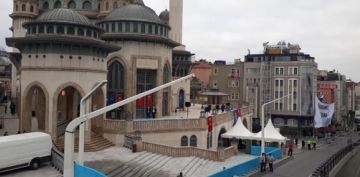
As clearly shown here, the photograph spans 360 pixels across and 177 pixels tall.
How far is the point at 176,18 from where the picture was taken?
191 ft

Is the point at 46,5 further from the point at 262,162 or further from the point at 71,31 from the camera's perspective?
the point at 262,162

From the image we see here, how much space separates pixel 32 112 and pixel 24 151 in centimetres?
1091

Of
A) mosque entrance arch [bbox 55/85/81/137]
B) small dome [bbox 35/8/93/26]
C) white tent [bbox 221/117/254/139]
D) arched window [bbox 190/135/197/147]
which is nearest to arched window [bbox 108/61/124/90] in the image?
mosque entrance arch [bbox 55/85/81/137]

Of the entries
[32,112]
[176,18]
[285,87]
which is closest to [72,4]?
[176,18]

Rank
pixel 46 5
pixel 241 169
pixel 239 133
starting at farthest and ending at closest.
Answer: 1. pixel 46 5
2. pixel 239 133
3. pixel 241 169

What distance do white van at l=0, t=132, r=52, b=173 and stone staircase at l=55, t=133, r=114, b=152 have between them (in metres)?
6.07

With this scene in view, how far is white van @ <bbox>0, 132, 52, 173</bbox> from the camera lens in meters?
21.6

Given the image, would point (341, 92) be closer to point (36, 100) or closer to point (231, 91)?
point (231, 91)

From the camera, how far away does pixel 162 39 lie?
145ft

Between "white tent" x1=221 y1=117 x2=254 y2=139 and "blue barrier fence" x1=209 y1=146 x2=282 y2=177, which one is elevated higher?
"white tent" x1=221 y1=117 x2=254 y2=139

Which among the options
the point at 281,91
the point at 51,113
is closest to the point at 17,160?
the point at 51,113

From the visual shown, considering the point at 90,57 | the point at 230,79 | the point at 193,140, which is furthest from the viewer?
the point at 230,79

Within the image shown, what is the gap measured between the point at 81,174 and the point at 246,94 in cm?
7547

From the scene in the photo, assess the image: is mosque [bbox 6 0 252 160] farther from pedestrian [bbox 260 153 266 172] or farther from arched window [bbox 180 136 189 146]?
pedestrian [bbox 260 153 266 172]
